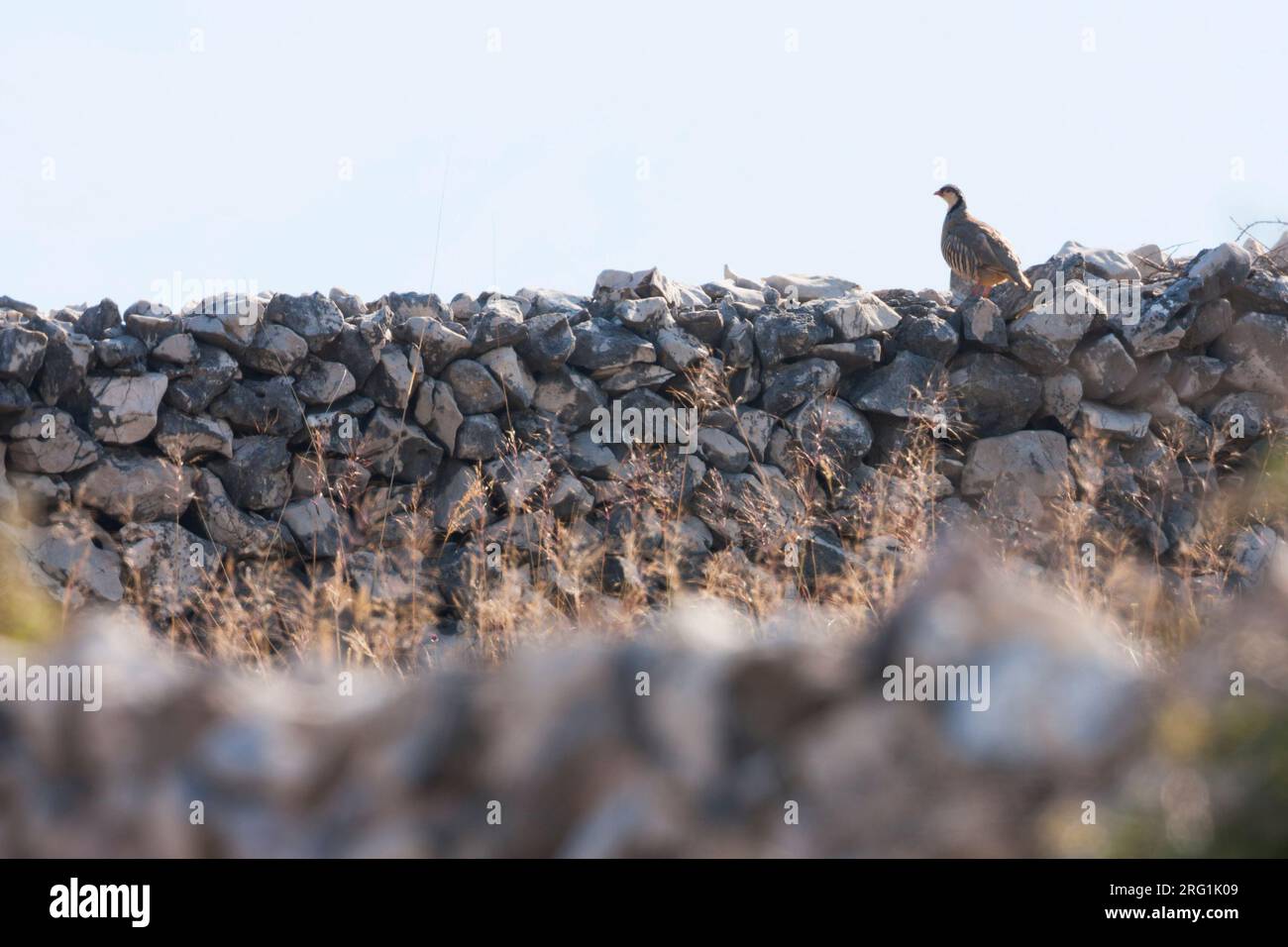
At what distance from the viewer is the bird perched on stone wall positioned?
292 inches

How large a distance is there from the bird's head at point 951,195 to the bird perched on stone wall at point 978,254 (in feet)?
0.45

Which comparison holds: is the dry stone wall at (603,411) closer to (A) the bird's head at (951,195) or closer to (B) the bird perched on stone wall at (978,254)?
(B) the bird perched on stone wall at (978,254)

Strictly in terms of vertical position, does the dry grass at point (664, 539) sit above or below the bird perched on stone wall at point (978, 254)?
below

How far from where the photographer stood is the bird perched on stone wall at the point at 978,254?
7.43 metres

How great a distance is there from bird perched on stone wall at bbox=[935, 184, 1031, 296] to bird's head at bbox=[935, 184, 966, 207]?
0.45 ft

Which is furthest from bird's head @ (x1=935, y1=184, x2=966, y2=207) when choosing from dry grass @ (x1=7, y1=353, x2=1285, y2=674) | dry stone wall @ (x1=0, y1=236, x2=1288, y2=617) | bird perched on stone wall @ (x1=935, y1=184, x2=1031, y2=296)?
dry grass @ (x1=7, y1=353, x2=1285, y2=674)

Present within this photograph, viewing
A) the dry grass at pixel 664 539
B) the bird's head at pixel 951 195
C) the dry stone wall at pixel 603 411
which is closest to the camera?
the dry grass at pixel 664 539

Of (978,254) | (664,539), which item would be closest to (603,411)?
(664,539)

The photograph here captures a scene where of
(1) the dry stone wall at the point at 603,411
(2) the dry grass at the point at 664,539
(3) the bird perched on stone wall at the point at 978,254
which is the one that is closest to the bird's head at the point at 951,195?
(3) the bird perched on stone wall at the point at 978,254

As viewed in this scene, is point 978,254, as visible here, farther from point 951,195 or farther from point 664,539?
point 664,539

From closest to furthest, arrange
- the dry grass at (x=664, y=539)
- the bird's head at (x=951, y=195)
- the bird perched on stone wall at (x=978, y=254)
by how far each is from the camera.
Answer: the dry grass at (x=664, y=539)
the bird perched on stone wall at (x=978, y=254)
the bird's head at (x=951, y=195)

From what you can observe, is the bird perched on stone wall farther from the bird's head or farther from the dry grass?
the dry grass
